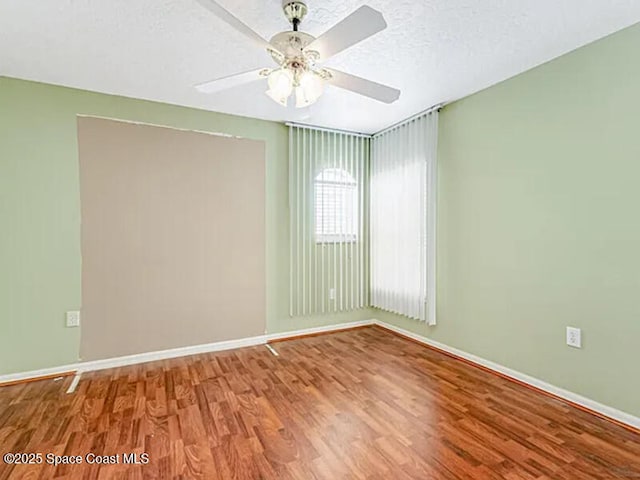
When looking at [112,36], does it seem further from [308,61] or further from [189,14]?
[308,61]

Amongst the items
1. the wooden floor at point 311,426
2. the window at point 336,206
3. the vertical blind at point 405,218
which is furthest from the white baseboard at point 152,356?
the window at point 336,206

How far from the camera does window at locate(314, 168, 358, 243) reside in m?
3.92

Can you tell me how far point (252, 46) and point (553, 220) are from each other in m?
2.42

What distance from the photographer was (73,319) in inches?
112

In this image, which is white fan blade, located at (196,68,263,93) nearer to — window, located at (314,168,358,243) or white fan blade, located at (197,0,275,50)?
white fan blade, located at (197,0,275,50)

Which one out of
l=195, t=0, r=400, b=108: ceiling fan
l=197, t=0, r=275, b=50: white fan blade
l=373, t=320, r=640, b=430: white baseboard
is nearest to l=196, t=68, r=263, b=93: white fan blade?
l=195, t=0, r=400, b=108: ceiling fan

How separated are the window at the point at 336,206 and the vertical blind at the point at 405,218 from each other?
0.27m

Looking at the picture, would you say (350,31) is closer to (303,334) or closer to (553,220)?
(553,220)

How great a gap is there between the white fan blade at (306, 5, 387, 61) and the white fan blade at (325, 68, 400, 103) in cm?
17

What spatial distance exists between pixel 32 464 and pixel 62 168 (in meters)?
2.18

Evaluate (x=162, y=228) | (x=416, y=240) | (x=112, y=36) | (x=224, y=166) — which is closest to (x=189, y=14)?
(x=112, y=36)

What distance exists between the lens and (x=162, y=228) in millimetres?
3176

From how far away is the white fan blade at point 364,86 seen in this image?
1795 mm

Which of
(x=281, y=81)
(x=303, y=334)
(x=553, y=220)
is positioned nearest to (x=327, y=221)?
(x=303, y=334)
